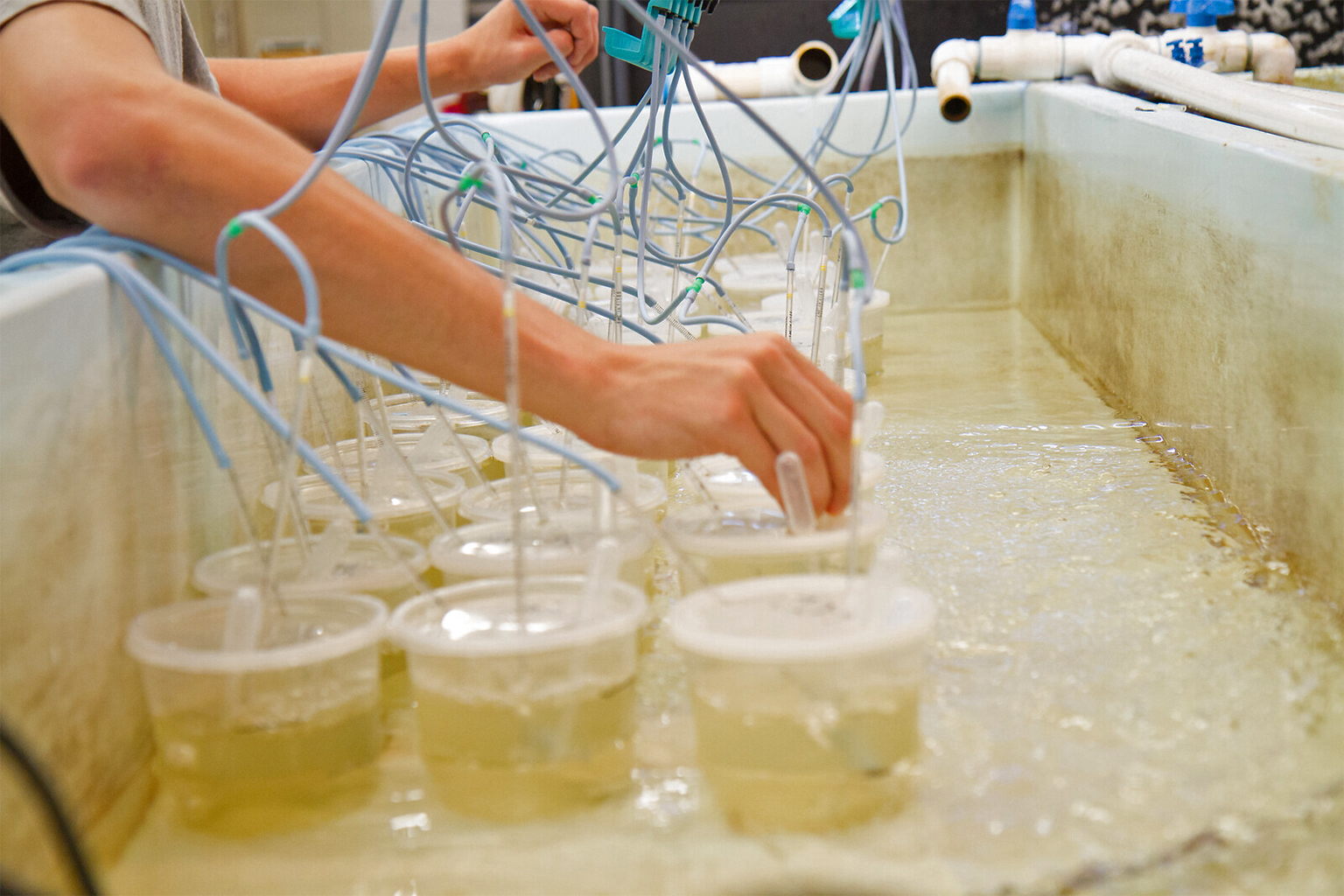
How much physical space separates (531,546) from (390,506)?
148 mm

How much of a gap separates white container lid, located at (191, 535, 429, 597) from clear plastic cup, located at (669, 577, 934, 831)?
0.20 meters

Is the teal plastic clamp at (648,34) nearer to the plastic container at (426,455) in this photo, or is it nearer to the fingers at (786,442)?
the plastic container at (426,455)

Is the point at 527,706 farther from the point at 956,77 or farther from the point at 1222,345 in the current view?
the point at 956,77

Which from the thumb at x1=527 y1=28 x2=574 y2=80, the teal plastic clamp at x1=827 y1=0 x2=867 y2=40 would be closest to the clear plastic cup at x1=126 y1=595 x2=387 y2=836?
the thumb at x1=527 y1=28 x2=574 y2=80

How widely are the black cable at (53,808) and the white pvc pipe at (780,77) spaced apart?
1938 millimetres

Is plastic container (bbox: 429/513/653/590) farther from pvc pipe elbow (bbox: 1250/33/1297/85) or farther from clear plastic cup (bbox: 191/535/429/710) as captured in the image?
pvc pipe elbow (bbox: 1250/33/1297/85)

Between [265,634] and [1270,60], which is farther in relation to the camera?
[1270,60]

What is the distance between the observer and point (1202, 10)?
2115 millimetres

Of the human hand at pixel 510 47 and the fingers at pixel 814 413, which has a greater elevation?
the human hand at pixel 510 47

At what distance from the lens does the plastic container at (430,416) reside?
1215 millimetres

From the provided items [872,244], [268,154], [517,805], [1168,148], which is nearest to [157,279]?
[268,154]

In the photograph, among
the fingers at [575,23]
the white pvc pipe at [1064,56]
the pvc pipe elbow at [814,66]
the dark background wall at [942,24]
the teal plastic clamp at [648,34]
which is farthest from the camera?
the dark background wall at [942,24]

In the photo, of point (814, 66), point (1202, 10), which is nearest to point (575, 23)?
point (814, 66)

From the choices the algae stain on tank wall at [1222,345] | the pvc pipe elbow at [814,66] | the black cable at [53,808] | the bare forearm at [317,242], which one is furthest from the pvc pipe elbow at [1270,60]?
the black cable at [53,808]
